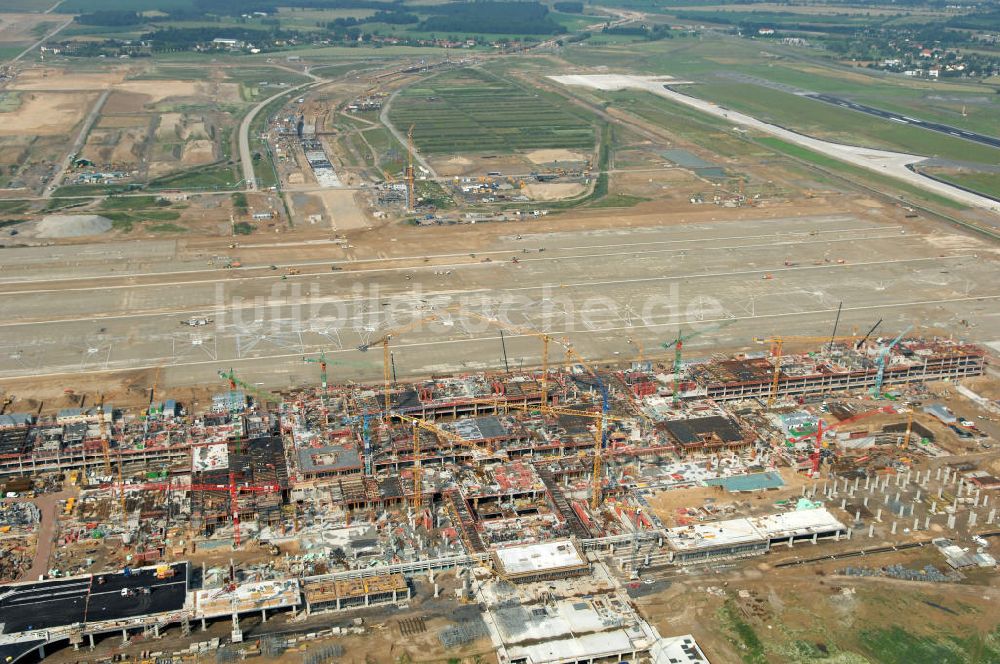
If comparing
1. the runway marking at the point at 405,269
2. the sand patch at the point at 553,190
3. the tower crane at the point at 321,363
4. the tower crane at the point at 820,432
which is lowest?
the tower crane at the point at 820,432

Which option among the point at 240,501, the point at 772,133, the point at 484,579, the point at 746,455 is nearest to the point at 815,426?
the point at 746,455

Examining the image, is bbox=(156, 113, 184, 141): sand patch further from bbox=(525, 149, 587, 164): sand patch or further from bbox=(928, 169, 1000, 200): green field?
bbox=(928, 169, 1000, 200): green field

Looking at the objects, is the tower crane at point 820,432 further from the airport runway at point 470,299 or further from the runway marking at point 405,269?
the runway marking at point 405,269

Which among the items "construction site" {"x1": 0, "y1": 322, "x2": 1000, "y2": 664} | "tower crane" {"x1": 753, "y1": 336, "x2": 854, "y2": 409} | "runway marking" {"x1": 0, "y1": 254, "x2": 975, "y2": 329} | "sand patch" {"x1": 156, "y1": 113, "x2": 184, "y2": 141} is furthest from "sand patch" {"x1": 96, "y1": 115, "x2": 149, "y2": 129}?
"tower crane" {"x1": 753, "y1": 336, "x2": 854, "y2": 409}

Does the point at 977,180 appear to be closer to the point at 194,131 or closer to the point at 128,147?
the point at 194,131

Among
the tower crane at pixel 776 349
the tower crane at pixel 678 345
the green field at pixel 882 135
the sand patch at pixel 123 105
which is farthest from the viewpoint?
the sand patch at pixel 123 105

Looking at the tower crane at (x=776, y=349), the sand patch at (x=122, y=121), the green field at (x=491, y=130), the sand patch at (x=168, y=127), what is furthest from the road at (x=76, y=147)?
the tower crane at (x=776, y=349)
